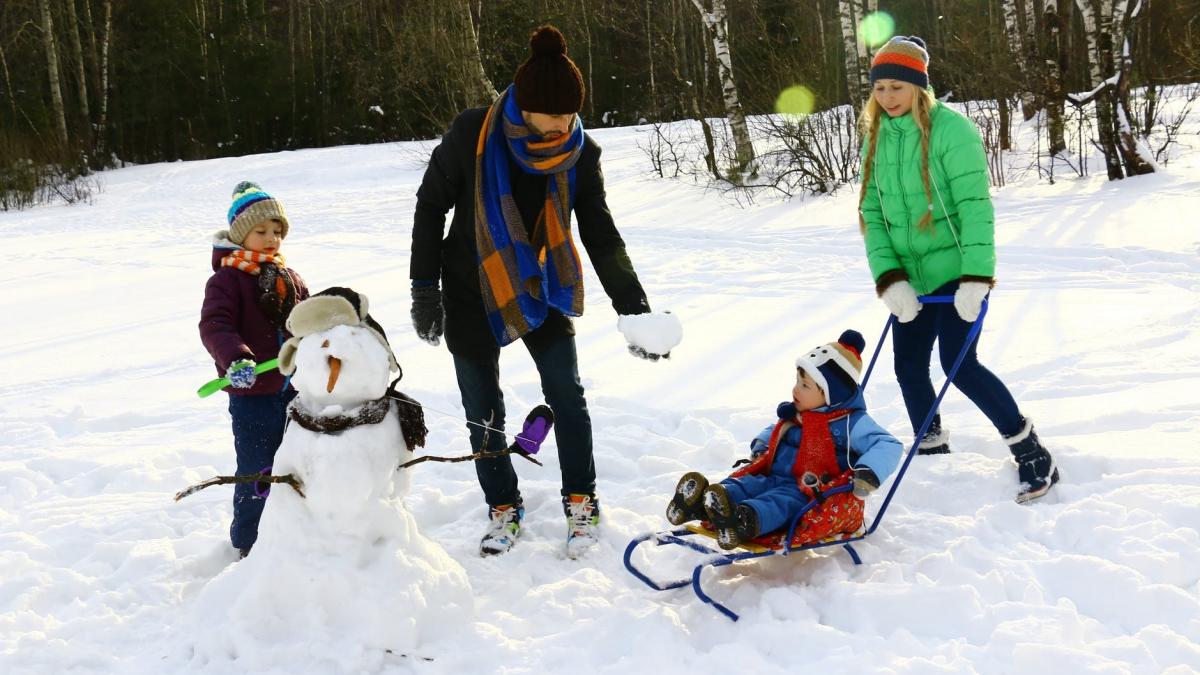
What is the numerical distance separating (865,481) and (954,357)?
901 millimetres

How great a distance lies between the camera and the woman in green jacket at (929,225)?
11.1 ft

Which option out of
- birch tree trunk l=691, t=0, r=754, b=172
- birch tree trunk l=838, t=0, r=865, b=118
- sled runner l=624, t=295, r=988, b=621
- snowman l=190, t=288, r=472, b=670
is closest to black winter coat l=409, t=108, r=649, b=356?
snowman l=190, t=288, r=472, b=670

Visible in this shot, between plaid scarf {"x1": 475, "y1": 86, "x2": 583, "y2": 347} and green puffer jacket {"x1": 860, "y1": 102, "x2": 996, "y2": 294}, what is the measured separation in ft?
4.02

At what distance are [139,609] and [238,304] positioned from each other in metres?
1.09

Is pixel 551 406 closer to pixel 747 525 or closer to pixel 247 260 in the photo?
pixel 747 525

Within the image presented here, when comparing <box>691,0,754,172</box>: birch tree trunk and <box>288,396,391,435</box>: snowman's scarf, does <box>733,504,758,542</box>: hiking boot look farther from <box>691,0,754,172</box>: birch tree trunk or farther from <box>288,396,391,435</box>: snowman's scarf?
<box>691,0,754,172</box>: birch tree trunk

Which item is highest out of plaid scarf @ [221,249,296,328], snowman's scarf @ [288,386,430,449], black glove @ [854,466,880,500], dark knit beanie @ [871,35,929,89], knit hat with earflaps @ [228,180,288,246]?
dark knit beanie @ [871,35,929,89]

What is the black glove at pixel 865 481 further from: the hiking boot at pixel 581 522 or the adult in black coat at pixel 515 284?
the hiking boot at pixel 581 522

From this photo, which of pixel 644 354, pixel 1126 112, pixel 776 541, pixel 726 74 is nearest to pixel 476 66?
pixel 726 74

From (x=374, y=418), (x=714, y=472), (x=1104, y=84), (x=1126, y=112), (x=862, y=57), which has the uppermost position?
(x=862, y=57)

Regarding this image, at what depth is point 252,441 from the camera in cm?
343

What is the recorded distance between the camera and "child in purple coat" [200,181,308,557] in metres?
3.32

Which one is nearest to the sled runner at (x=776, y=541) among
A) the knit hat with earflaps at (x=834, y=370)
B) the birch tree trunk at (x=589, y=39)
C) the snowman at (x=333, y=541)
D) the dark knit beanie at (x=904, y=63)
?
the knit hat with earflaps at (x=834, y=370)

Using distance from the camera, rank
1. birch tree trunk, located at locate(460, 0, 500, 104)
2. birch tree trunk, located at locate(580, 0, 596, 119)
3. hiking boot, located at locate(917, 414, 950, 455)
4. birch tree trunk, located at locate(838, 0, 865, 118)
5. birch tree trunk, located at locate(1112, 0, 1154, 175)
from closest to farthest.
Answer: hiking boot, located at locate(917, 414, 950, 455), birch tree trunk, located at locate(1112, 0, 1154, 175), birch tree trunk, located at locate(838, 0, 865, 118), birch tree trunk, located at locate(460, 0, 500, 104), birch tree trunk, located at locate(580, 0, 596, 119)
